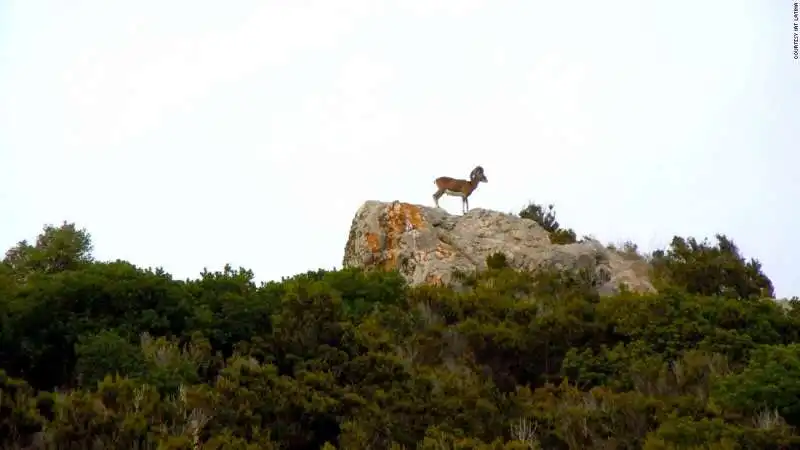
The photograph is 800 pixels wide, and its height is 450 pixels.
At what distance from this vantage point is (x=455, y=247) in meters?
22.7

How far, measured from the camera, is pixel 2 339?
13930 mm

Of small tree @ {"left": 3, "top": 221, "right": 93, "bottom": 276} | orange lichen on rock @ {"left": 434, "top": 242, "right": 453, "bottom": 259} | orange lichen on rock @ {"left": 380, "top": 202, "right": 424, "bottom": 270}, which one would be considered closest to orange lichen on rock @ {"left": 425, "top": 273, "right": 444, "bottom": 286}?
orange lichen on rock @ {"left": 434, "top": 242, "right": 453, "bottom": 259}

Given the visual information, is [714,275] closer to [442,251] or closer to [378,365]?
[442,251]

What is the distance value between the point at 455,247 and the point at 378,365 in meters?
9.35

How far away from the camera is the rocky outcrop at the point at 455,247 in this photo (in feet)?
71.7

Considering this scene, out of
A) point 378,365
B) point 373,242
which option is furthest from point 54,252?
point 378,365

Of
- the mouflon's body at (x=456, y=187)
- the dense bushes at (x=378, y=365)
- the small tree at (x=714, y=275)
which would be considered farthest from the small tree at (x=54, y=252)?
the small tree at (x=714, y=275)

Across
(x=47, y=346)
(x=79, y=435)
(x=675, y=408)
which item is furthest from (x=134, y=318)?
(x=675, y=408)

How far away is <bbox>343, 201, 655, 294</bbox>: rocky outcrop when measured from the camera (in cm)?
2184

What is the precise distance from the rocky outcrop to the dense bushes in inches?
120

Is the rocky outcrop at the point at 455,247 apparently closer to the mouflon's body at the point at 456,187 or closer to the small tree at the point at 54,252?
the mouflon's body at the point at 456,187

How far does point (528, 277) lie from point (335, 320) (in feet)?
19.3

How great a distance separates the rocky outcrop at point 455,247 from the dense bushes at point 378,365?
3.05m

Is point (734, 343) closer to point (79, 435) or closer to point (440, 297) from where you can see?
point (440, 297)
